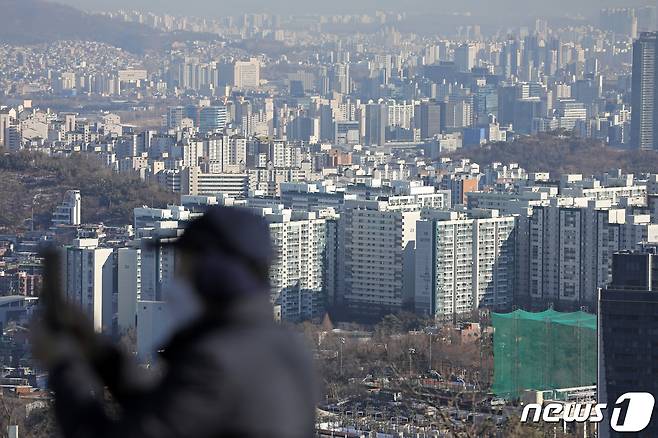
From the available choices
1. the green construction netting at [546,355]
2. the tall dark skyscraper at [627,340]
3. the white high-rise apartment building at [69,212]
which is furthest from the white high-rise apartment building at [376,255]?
the tall dark skyscraper at [627,340]

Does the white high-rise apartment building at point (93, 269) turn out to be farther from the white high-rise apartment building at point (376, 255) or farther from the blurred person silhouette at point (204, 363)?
the blurred person silhouette at point (204, 363)

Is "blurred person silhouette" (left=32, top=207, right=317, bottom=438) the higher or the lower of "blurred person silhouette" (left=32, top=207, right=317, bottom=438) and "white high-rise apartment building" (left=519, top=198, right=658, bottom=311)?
the higher

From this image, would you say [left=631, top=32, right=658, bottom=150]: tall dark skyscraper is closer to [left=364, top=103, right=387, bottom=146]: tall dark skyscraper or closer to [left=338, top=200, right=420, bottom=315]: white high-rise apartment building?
[left=364, top=103, right=387, bottom=146]: tall dark skyscraper

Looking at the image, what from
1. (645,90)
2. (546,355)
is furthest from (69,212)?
(645,90)

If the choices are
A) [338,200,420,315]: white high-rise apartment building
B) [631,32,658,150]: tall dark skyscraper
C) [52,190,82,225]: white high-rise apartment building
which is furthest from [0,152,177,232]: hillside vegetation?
[631,32,658,150]: tall dark skyscraper

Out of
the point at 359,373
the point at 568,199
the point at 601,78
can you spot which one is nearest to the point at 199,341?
the point at 359,373

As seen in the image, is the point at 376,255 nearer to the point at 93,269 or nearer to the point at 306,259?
the point at 306,259

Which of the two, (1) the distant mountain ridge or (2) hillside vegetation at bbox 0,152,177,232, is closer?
(2) hillside vegetation at bbox 0,152,177,232
